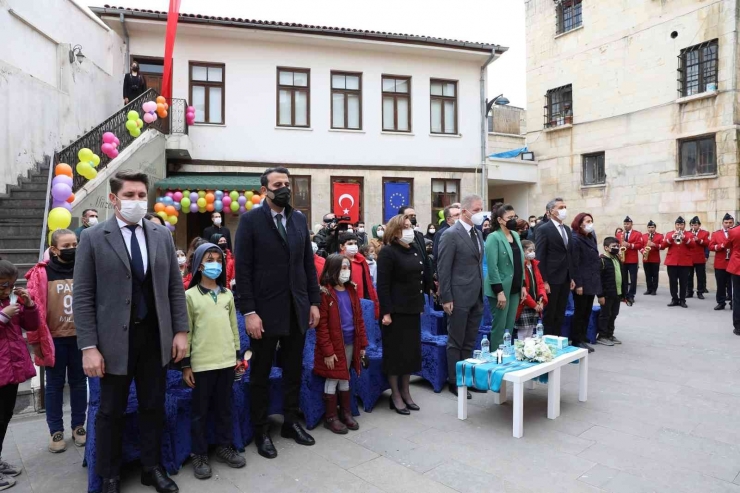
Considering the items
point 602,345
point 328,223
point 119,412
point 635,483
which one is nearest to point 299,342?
Answer: point 119,412

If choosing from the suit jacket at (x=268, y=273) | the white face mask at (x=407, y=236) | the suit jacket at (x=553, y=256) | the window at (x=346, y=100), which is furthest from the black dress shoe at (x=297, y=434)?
the window at (x=346, y=100)

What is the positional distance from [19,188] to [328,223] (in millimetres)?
6536

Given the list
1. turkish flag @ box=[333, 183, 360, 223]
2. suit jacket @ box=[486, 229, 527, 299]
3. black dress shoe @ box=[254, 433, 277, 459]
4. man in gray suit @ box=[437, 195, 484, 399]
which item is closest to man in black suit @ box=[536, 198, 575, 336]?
suit jacket @ box=[486, 229, 527, 299]

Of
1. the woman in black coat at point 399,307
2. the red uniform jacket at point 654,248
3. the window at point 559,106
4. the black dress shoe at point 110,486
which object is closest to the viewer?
the black dress shoe at point 110,486

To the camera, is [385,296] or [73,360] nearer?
[73,360]

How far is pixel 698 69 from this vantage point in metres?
14.9

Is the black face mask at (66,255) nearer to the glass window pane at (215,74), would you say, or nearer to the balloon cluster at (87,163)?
the balloon cluster at (87,163)

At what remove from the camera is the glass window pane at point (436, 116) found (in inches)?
680

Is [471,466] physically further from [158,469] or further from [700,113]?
[700,113]

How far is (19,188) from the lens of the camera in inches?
396

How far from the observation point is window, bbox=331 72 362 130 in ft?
53.3

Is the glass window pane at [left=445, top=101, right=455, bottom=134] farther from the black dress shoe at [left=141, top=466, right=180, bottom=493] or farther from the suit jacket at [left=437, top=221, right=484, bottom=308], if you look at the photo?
the black dress shoe at [left=141, top=466, right=180, bottom=493]

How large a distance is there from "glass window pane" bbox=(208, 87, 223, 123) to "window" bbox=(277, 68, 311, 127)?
1.78 metres

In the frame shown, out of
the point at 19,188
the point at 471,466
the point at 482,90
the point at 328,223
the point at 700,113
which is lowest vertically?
the point at 471,466
